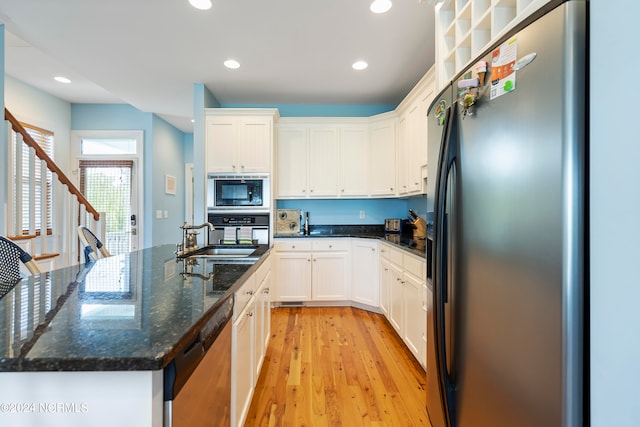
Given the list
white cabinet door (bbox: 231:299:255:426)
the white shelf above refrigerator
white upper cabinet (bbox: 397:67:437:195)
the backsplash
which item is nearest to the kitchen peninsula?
white cabinet door (bbox: 231:299:255:426)

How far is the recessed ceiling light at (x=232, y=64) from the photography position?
9.25ft

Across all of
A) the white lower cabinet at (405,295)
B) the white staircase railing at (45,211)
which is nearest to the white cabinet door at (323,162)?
the white lower cabinet at (405,295)

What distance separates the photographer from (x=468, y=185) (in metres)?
1.04

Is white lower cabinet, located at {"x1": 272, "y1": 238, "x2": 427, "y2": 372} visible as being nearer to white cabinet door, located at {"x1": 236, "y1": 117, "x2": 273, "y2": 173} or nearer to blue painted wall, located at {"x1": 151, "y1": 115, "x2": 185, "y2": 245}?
Answer: white cabinet door, located at {"x1": 236, "y1": 117, "x2": 273, "y2": 173}

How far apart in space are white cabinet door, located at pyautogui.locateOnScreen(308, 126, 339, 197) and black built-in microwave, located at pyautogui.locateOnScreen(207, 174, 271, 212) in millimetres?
688

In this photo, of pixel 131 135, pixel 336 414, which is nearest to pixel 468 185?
pixel 336 414

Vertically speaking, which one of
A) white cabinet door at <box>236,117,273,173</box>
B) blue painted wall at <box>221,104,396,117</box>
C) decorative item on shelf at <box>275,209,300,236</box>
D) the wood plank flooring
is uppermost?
blue painted wall at <box>221,104,396,117</box>

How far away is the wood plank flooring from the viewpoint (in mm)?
1710

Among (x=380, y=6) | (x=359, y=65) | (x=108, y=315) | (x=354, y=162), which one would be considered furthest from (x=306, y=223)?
(x=108, y=315)

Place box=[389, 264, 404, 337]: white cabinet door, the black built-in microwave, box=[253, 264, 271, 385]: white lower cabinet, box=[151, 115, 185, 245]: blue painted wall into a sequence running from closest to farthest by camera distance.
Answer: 1. box=[253, 264, 271, 385]: white lower cabinet
2. box=[389, 264, 404, 337]: white cabinet door
3. the black built-in microwave
4. box=[151, 115, 185, 245]: blue painted wall

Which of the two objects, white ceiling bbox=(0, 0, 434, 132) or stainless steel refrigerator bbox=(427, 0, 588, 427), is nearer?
stainless steel refrigerator bbox=(427, 0, 588, 427)

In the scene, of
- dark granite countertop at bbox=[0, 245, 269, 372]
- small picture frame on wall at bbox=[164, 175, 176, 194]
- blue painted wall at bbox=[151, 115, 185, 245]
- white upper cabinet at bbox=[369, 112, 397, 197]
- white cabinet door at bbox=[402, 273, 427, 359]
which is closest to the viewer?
dark granite countertop at bbox=[0, 245, 269, 372]

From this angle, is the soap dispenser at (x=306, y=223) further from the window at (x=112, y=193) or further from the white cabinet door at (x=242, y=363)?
the window at (x=112, y=193)

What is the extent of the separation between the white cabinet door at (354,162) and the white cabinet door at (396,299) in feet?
4.14
